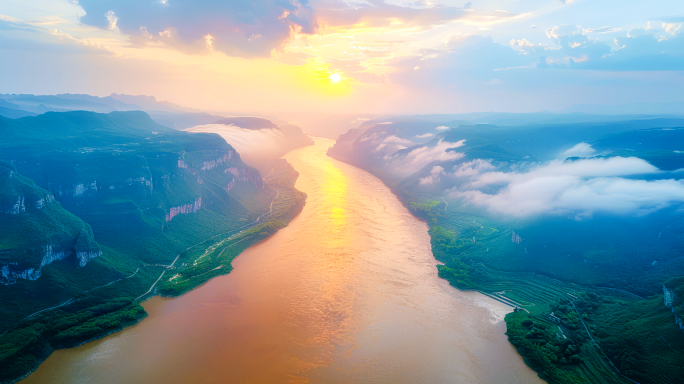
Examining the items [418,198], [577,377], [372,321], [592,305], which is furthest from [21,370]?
[418,198]

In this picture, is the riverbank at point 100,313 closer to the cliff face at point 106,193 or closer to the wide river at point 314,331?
the wide river at point 314,331

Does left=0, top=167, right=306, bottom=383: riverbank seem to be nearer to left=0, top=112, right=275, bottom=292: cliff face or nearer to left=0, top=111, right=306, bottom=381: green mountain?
left=0, top=111, right=306, bottom=381: green mountain

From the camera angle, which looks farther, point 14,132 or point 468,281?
point 14,132

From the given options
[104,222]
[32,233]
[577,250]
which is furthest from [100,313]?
[577,250]

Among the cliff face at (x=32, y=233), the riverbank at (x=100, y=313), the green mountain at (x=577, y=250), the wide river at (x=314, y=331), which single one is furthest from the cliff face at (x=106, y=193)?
the green mountain at (x=577, y=250)

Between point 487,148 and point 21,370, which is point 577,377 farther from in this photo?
point 487,148
